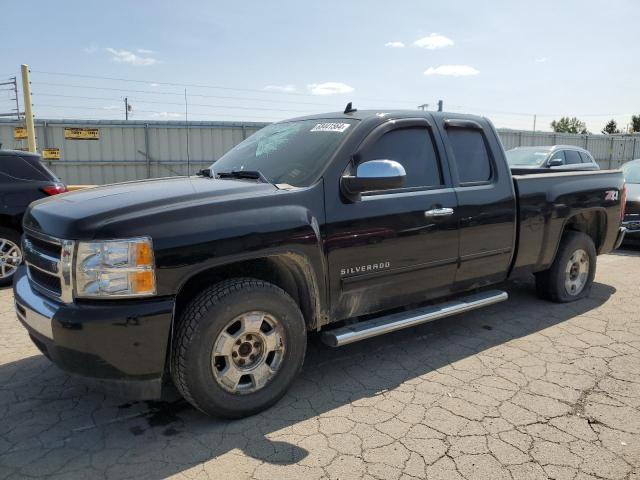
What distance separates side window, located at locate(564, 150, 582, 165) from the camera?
39.5 ft

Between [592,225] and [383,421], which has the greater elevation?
[592,225]

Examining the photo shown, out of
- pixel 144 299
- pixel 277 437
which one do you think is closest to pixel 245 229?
pixel 144 299

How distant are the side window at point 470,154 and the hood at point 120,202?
180cm

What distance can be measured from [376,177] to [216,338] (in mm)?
1404

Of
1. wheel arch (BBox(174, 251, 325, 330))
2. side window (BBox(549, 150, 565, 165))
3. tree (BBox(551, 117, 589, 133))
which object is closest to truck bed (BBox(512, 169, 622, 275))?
wheel arch (BBox(174, 251, 325, 330))

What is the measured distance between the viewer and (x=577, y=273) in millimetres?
5379

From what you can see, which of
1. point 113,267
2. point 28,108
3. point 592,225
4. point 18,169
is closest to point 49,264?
point 113,267

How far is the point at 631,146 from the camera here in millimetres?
28281

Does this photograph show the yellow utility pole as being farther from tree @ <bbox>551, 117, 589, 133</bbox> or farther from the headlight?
tree @ <bbox>551, 117, 589, 133</bbox>

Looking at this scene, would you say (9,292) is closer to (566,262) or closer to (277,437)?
(277,437)

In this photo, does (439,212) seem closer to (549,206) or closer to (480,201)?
(480,201)

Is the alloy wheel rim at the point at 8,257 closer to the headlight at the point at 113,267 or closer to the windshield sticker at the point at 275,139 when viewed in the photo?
the windshield sticker at the point at 275,139

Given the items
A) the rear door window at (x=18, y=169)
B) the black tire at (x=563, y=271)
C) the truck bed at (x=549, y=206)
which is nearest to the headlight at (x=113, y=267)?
the truck bed at (x=549, y=206)

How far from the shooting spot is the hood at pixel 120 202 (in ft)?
8.63
